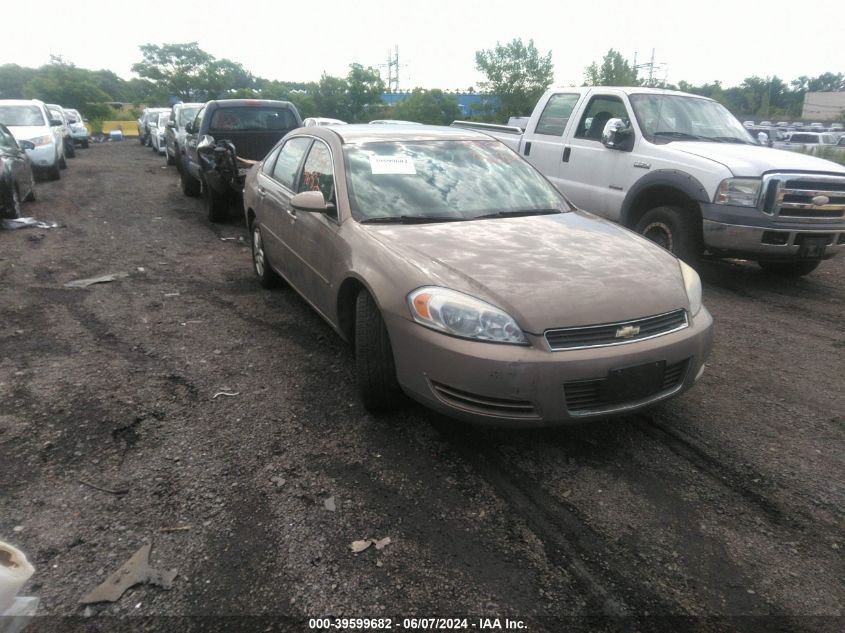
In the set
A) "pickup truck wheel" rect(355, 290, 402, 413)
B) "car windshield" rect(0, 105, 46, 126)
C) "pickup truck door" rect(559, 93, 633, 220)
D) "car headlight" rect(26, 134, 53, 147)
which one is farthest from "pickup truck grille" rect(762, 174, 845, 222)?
"car windshield" rect(0, 105, 46, 126)

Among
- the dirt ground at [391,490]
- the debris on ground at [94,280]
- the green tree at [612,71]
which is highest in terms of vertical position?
the green tree at [612,71]

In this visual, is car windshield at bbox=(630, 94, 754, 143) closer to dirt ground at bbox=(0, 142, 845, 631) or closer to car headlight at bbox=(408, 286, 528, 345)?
dirt ground at bbox=(0, 142, 845, 631)

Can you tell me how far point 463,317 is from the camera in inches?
110

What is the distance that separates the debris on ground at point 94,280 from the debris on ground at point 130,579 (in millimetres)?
4369

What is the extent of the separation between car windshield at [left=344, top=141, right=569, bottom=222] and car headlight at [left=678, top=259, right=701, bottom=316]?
102 cm

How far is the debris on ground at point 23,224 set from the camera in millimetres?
8469

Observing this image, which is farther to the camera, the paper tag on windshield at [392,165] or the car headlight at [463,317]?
the paper tag on windshield at [392,165]

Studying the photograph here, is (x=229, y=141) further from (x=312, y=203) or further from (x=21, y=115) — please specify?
(x=21, y=115)

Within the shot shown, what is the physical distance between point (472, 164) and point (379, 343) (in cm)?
172

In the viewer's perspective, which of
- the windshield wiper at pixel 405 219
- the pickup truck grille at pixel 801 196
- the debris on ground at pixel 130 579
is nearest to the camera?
the debris on ground at pixel 130 579

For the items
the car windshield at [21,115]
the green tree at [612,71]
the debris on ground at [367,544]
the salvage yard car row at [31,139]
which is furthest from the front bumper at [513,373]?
the green tree at [612,71]

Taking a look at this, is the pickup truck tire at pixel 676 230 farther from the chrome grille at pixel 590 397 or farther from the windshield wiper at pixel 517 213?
the chrome grille at pixel 590 397

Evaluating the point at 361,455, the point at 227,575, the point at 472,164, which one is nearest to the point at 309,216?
the point at 472,164

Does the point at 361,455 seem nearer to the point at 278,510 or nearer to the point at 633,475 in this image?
the point at 278,510
